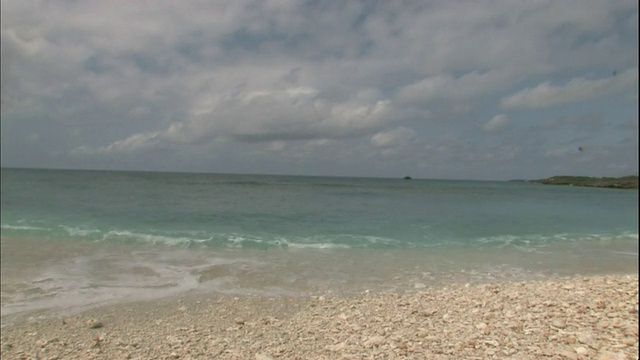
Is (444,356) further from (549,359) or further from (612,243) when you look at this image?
(612,243)

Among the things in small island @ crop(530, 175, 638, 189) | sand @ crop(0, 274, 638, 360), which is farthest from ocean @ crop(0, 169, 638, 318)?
small island @ crop(530, 175, 638, 189)

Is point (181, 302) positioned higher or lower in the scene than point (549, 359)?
lower

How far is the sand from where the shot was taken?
5.45m

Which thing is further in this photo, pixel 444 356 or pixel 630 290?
pixel 630 290

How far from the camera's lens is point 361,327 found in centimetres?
692

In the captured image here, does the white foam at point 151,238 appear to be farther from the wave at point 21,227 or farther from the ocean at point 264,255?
the wave at point 21,227

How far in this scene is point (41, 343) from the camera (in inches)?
275

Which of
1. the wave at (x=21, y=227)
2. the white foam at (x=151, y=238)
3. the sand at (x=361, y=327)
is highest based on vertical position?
the sand at (x=361, y=327)

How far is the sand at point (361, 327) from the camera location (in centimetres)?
545

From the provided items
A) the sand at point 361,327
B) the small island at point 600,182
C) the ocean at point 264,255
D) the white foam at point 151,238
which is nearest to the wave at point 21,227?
the ocean at point 264,255

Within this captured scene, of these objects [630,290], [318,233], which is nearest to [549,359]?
[630,290]

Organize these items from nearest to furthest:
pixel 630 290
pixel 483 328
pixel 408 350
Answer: pixel 408 350
pixel 483 328
pixel 630 290

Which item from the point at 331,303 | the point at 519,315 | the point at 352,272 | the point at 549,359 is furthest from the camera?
the point at 352,272

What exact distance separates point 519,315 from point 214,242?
14192 millimetres
